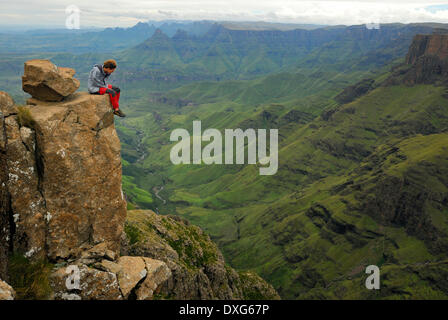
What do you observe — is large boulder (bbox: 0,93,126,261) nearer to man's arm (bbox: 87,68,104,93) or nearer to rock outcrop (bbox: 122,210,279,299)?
man's arm (bbox: 87,68,104,93)

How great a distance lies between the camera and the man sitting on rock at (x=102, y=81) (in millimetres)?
32812

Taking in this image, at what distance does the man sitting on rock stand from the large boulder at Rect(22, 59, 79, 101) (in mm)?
1868

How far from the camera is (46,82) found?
3086 centimetres

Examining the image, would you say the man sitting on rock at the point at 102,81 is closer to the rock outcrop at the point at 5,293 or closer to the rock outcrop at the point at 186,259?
the rock outcrop at the point at 5,293

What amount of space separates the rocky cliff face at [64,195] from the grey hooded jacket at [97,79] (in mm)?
1044

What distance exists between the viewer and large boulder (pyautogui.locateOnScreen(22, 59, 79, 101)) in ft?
101

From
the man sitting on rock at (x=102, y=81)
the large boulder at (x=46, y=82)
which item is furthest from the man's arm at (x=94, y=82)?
the large boulder at (x=46, y=82)

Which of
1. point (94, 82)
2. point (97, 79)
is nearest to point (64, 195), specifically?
point (94, 82)

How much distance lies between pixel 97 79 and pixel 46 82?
15.3ft

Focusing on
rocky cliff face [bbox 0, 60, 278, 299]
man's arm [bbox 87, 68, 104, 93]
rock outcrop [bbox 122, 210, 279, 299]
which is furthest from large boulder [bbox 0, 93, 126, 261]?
rock outcrop [bbox 122, 210, 279, 299]

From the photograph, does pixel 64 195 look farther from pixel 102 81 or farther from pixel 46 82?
pixel 102 81

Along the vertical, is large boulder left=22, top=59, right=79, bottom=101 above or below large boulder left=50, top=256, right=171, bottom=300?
above

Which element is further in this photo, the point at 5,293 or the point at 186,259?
the point at 186,259

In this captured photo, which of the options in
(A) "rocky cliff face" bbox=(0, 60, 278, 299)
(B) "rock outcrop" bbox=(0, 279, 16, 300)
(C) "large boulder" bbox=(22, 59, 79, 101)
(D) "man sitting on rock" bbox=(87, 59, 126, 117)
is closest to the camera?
(B) "rock outcrop" bbox=(0, 279, 16, 300)
